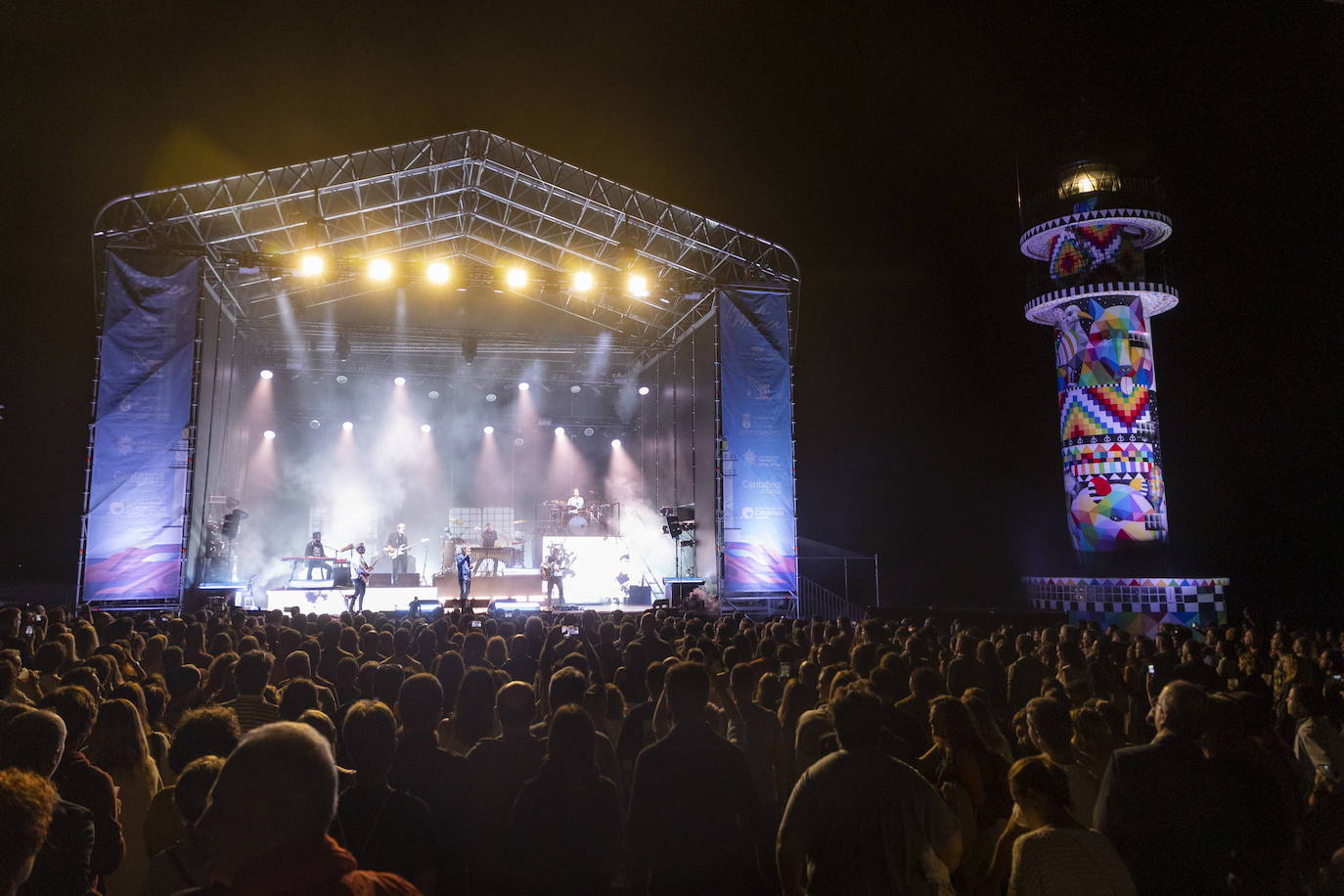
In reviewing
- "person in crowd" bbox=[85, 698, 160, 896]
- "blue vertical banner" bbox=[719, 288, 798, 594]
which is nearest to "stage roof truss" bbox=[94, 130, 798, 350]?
"blue vertical banner" bbox=[719, 288, 798, 594]

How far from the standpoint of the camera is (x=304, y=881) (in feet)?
4.88

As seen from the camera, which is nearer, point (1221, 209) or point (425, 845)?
point (425, 845)

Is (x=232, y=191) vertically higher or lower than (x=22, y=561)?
higher

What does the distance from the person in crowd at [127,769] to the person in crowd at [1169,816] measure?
12.1 feet

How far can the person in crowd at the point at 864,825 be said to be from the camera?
8.50 feet

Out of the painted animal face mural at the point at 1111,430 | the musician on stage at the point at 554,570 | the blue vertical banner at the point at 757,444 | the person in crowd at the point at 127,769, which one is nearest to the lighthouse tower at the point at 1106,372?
the painted animal face mural at the point at 1111,430

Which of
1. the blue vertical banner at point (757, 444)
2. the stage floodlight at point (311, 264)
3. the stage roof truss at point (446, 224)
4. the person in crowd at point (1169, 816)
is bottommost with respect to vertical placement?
the person in crowd at point (1169, 816)

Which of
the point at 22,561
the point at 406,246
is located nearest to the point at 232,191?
the point at 406,246

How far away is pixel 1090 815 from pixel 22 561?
2060 centimetres

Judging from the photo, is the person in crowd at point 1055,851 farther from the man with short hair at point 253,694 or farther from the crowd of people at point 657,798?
the man with short hair at point 253,694

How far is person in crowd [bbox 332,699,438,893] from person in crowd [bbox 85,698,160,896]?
49.9 inches

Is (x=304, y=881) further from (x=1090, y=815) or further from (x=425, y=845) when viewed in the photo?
(x=1090, y=815)

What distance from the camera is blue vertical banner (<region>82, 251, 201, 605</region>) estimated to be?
14.7 meters

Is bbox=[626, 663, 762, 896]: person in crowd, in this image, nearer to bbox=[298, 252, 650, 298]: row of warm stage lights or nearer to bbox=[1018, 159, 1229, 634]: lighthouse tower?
bbox=[298, 252, 650, 298]: row of warm stage lights
